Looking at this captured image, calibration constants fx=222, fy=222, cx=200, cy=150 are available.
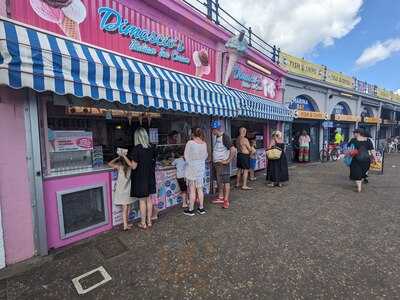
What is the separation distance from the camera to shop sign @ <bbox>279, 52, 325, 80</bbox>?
1072 cm

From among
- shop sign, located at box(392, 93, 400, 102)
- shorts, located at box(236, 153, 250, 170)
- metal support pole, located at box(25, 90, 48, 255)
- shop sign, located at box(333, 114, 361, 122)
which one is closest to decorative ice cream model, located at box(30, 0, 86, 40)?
metal support pole, located at box(25, 90, 48, 255)

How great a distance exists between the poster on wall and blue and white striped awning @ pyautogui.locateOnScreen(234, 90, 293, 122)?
5.05ft

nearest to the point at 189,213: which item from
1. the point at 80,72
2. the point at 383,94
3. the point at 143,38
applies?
the point at 80,72

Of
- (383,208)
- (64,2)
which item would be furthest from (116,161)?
(383,208)

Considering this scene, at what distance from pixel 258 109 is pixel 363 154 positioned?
3269 mm

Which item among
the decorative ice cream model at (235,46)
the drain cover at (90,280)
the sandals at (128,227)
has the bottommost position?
the drain cover at (90,280)

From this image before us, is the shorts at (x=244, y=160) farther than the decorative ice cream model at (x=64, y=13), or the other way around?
the shorts at (x=244, y=160)

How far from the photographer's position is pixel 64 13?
3.37 metres

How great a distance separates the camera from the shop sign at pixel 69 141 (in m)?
3.58

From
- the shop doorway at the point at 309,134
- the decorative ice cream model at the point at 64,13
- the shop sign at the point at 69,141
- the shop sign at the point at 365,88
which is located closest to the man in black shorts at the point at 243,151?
the shop sign at the point at 69,141

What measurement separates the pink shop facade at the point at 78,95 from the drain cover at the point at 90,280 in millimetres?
900

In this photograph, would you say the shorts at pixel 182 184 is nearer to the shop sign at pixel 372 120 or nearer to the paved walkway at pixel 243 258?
the paved walkway at pixel 243 258

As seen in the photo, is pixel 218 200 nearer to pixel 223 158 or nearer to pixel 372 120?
pixel 223 158

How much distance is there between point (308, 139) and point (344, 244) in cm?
914
